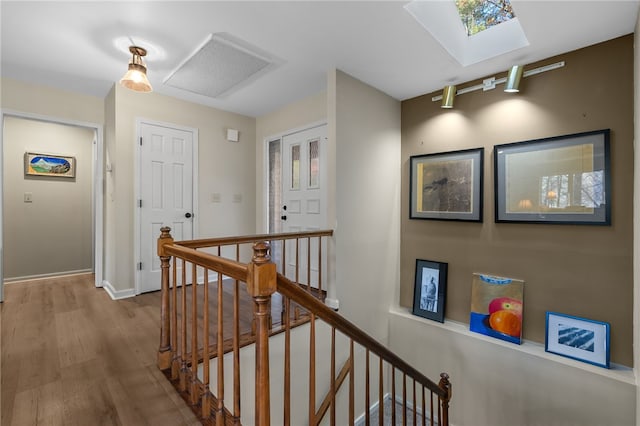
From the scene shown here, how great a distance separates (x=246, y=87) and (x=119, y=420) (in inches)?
121

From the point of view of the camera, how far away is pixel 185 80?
304 cm

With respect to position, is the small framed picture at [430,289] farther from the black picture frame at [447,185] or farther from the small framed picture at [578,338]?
the small framed picture at [578,338]

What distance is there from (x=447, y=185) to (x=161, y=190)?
3.36 metres

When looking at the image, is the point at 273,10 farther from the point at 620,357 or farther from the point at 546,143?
the point at 620,357

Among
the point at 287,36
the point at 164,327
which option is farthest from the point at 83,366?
the point at 287,36

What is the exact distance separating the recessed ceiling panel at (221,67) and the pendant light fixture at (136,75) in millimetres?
358

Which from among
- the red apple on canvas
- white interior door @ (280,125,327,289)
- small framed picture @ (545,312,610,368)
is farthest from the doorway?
small framed picture @ (545,312,610,368)

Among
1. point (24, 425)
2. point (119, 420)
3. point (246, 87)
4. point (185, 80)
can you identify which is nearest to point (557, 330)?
point (119, 420)

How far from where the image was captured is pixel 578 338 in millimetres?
2375

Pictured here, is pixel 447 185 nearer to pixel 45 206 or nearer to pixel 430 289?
pixel 430 289

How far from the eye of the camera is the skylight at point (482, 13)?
7.75 feet

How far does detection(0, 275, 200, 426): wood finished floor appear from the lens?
1.47 m

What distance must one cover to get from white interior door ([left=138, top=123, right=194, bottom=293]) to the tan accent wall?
288cm

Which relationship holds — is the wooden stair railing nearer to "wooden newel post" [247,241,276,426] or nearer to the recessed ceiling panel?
"wooden newel post" [247,241,276,426]
